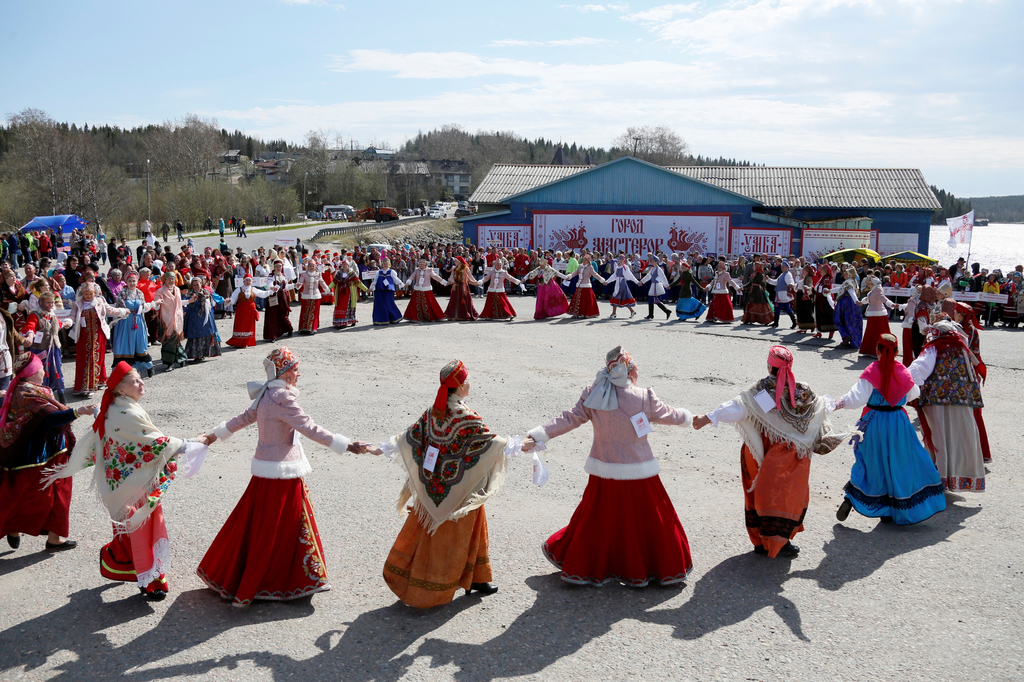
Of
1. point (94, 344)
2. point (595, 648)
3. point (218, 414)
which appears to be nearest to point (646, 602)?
point (595, 648)

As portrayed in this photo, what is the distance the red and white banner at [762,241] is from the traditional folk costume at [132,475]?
27.7 metres

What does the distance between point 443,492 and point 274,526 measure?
43.8 inches

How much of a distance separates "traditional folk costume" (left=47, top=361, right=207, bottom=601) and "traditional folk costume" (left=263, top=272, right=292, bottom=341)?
10505 mm

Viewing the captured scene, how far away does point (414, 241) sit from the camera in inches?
2235

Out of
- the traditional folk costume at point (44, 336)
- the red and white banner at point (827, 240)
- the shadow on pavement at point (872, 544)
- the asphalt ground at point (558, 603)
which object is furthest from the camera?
the red and white banner at point (827, 240)

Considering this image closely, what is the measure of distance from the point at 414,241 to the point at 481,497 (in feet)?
175

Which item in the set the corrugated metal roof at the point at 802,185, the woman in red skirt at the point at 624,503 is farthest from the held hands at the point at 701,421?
the corrugated metal roof at the point at 802,185

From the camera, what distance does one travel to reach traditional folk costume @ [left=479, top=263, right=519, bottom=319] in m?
17.8

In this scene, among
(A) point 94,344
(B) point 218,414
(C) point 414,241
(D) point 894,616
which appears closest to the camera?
(D) point 894,616

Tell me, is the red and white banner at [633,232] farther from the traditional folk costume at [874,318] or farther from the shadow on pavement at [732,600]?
the shadow on pavement at [732,600]

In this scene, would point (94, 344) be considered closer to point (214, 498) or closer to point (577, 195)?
point (214, 498)

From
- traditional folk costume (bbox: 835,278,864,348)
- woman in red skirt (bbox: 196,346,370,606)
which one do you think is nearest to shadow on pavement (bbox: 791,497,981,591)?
woman in red skirt (bbox: 196,346,370,606)

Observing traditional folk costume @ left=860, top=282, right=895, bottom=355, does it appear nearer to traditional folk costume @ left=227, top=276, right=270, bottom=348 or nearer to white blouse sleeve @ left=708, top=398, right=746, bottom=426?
white blouse sleeve @ left=708, top=398, right=746, bottom=426

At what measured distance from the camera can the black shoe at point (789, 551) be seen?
538 centimetres
